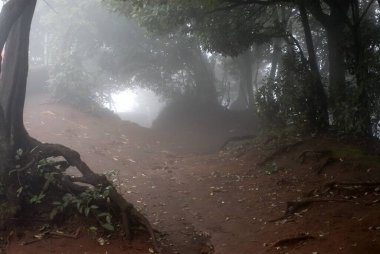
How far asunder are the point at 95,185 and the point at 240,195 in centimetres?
422

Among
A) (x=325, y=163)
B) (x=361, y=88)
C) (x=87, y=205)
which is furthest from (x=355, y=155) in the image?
(x=87, y=205)

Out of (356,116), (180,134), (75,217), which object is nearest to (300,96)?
(356,116)

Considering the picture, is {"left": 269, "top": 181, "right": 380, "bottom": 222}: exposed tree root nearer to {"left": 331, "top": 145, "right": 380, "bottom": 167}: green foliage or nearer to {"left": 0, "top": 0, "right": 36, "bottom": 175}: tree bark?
{"left": 331, "top": 145, "right": 380, "bottom": 167}: green foliage

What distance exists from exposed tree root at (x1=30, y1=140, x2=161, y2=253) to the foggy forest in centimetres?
3

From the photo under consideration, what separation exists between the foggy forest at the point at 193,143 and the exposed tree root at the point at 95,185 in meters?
0.03

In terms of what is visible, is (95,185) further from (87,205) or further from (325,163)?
(325,163)

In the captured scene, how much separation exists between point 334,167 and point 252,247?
197 inches

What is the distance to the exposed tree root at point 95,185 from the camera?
776 centimetres

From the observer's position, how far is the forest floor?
23.3 ft

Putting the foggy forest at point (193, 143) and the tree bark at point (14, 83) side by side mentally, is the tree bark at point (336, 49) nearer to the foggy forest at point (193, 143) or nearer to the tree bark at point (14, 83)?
the foggy forest at point (193, 143)

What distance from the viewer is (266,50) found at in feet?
89.7

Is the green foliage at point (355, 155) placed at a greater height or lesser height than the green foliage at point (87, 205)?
greater

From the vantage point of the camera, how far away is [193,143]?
78.2 ft

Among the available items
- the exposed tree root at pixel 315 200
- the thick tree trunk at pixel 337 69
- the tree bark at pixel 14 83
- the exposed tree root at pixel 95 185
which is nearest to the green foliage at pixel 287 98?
the thick tree trunk at pixel 337 69
